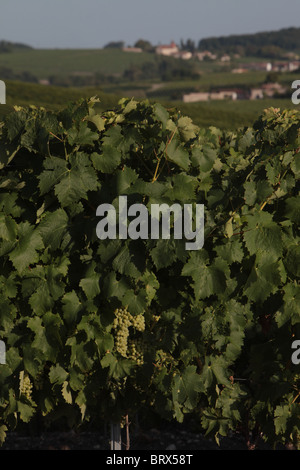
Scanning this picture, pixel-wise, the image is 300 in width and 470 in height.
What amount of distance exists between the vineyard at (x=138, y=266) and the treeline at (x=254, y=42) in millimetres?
160959

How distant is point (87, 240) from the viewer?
371cm

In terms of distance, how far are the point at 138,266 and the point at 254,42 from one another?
180 meters

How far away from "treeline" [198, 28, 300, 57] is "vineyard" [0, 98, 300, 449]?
161 metres

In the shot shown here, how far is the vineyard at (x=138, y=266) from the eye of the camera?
3.62 metres

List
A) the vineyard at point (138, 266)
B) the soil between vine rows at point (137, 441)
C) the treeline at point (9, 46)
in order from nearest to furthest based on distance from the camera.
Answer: the vineyard at point (138, 266)
the soil between vine rows at point (137, 441)
the treeline at point (9, 46)

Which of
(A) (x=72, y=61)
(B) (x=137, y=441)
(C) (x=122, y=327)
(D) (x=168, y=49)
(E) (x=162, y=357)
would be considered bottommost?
(B) (x=137, y=441)

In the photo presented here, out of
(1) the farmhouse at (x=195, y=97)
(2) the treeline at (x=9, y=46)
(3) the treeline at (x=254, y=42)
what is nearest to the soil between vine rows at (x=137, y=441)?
(1) the farmhouse at (x=195, y=97)

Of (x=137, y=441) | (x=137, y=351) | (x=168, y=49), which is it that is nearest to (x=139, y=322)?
(x=137, y=351)

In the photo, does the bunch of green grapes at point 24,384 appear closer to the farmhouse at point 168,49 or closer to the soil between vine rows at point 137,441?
the soil between vine rows at point 137,441

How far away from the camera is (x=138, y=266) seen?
11.9 feet

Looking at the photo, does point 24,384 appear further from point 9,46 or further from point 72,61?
point 9,46

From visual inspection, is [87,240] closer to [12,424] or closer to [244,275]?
[244,275]
